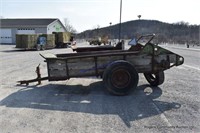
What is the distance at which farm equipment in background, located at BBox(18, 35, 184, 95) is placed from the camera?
620 cm

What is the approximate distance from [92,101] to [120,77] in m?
1.02

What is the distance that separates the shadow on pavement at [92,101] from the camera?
199 inches

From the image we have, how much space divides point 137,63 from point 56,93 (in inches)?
93.2

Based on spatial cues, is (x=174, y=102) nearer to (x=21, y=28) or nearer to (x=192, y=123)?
(x=192, y=123)

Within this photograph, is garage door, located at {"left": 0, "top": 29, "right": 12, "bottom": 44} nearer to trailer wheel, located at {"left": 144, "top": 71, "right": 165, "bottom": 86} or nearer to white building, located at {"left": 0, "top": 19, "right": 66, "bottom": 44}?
white building, located at {"left": 0, "top": 19, "right": 66, "bottom": 44}

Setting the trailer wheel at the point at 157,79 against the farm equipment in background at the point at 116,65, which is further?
the trailer wheel at the point at 157,79

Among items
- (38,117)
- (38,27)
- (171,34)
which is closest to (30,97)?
(38,117)

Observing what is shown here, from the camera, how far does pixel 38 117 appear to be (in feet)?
15.4

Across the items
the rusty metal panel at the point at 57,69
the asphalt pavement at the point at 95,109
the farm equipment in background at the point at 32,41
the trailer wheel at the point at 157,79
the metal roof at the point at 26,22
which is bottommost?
the asphalt pavement at the point at 95,109

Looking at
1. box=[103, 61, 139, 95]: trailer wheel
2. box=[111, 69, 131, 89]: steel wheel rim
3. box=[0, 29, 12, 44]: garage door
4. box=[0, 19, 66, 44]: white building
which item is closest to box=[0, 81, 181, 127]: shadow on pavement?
box=[103, 61, 139, 95]: trailer wheel

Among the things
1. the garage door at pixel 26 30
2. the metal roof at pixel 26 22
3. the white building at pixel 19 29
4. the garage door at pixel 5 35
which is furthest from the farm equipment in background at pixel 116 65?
the garage door at pixel 5 35

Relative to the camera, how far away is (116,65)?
20.1 ft

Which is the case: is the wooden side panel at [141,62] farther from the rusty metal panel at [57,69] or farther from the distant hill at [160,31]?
the distant hill at [160,31]

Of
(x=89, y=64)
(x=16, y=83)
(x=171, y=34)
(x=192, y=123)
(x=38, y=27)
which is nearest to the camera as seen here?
(x=192, y=123)
